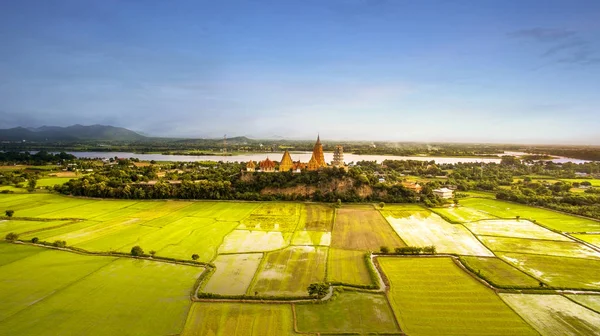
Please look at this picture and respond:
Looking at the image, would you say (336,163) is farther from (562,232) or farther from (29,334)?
(29,334)

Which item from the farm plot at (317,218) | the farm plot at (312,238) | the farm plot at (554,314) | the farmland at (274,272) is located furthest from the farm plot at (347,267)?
the farm plot at (554,314)

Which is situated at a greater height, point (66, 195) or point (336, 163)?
point (336, 163)

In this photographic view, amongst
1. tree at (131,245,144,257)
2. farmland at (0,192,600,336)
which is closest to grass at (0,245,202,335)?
farmland at (0,192,600,336)

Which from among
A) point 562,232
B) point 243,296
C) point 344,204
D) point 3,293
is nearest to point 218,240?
point 243,296

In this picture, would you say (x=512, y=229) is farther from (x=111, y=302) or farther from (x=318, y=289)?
(x=111, y=302)

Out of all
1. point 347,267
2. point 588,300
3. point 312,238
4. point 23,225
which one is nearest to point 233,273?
point 347,267

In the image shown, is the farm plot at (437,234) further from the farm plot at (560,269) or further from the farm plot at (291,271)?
the farm plot at (291,271)
